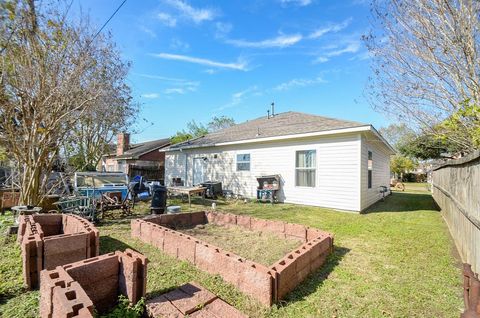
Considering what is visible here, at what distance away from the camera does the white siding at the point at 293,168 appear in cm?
812

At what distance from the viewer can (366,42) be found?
5.77 meters

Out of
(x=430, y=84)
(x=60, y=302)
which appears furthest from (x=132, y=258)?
(x=430, y=84)

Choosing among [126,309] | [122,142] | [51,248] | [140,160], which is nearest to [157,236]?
[51,248]

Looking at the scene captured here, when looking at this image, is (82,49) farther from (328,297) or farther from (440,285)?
(440,285)

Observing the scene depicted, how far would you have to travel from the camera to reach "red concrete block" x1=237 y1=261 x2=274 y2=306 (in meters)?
2.41

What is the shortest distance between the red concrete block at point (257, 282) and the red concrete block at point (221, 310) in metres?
0.35

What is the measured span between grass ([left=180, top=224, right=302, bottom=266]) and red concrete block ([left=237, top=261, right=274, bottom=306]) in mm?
946

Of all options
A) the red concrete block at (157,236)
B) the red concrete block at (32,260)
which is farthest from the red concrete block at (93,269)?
the red concrete block at (157,236)

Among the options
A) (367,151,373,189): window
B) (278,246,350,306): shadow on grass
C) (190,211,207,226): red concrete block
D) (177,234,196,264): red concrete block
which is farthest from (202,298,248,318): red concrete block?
(367,151,373,189): window

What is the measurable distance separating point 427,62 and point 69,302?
22.3 feet

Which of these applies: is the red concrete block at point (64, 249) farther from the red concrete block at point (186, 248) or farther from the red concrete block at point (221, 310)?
the red concrete block at point (221, 310)

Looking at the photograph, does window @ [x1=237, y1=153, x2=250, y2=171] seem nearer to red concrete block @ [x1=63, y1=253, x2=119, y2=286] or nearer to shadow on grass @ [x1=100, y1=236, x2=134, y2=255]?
shadow on grass @ [x1=100, y1=236, x2=134, y2=255]

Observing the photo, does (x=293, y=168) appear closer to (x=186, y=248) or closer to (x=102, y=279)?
(x=186, y=248)

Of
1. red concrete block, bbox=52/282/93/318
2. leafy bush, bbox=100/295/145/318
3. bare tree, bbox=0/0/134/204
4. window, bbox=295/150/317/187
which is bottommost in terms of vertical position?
leafy bush, bbox=100/295/145/318
